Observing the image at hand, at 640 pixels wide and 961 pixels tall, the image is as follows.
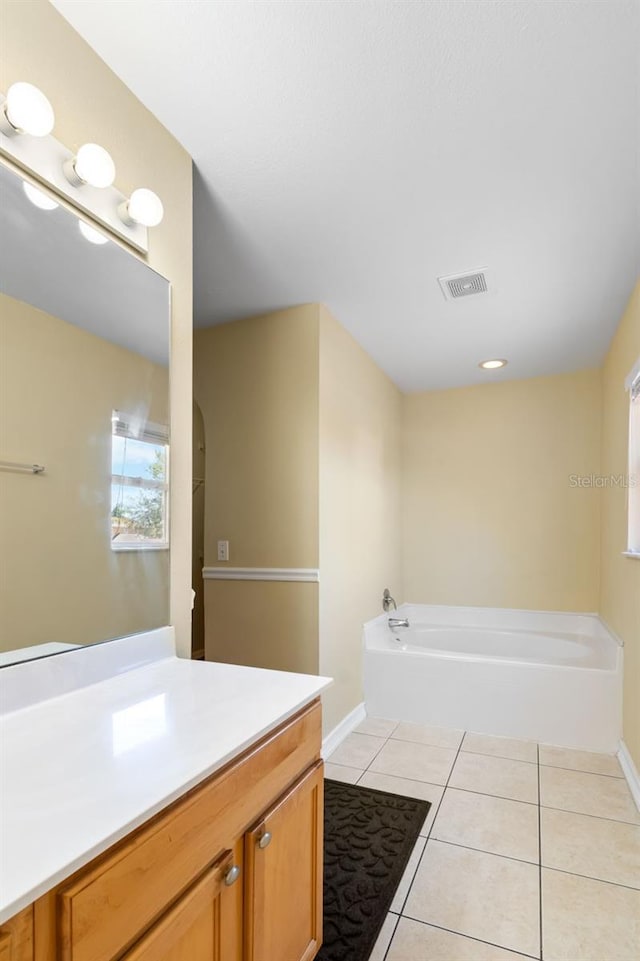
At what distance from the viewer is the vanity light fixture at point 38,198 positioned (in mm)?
1126

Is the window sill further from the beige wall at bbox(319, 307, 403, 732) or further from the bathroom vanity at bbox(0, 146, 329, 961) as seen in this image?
the beige wall at bbox(319, 307, 403, 732)

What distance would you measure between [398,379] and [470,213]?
2.13 m

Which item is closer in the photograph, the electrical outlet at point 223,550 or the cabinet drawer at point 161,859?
the cabinet drawer at point 161,859

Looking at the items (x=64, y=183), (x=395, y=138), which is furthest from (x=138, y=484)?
(x=395, y=138)

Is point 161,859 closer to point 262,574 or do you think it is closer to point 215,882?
point 215,882

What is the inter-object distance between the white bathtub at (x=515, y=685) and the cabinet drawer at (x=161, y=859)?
2.19 metres

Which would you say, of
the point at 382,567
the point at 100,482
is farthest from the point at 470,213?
the point at 382,567

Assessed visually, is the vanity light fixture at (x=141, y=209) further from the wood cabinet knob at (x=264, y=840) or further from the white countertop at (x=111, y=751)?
the wood cabinet knob at (x=264, y=840)

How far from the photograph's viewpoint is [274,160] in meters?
1.68

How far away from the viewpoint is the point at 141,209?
1.36 m

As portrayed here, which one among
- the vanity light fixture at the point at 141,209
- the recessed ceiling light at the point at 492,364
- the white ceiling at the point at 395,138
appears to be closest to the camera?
the white ceiling at the point at 395,138

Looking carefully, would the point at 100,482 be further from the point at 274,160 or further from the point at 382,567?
the point at 382,567

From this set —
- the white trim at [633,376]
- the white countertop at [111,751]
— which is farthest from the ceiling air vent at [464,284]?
the white countertop at [111,751]

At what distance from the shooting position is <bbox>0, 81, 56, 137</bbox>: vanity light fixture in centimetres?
105
